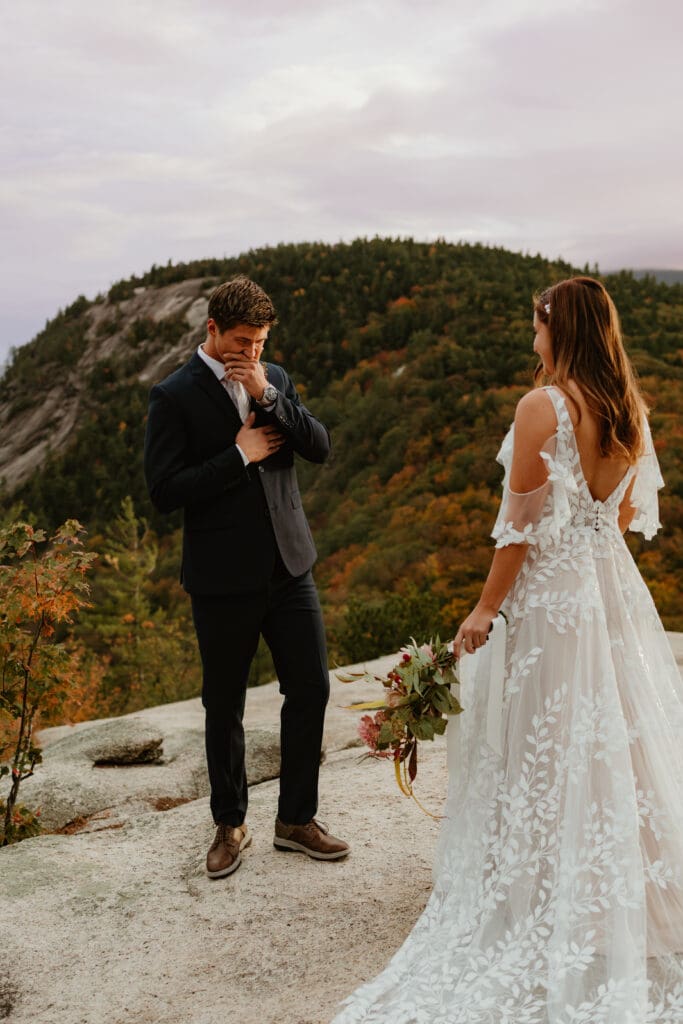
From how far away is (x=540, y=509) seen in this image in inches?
102

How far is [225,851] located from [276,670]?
0.74 m

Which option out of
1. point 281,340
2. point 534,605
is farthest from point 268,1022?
point 281,340

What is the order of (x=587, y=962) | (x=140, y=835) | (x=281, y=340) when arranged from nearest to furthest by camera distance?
(x=587, y=962) → (x=140, y=835) → (x=281, y=340)

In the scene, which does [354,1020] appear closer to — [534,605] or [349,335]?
[534,605]

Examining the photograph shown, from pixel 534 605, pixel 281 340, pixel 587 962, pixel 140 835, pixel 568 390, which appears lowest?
pixel 140 835

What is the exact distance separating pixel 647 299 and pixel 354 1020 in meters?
33.0

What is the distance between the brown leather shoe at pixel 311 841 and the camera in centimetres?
357

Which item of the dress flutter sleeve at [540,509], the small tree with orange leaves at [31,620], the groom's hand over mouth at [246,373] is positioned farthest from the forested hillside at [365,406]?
the dress flutter sleeve at [540,509]

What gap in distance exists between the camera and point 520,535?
258 centimetres

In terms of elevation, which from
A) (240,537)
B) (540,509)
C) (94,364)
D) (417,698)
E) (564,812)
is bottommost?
(564,812)

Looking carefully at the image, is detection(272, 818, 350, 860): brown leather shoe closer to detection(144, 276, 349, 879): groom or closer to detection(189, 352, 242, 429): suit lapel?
detection(144, 276, 349, 879): groom

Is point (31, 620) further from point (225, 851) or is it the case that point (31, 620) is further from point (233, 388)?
point (233, 388)

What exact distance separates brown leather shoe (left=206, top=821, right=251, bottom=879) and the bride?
96 centimetres

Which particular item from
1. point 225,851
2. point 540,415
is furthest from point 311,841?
point 540,415
